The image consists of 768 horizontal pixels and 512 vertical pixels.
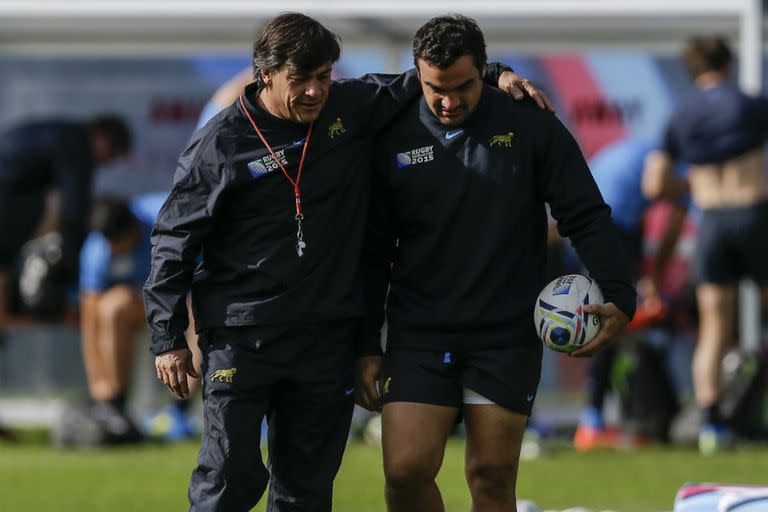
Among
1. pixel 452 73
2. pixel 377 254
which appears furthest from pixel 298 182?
pixel 452 73

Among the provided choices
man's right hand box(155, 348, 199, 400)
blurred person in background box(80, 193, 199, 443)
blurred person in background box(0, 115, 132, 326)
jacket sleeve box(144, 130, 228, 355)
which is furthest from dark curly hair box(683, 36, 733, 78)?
man's right hand box(155, 348, 199, 400)

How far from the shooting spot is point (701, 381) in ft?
30.9

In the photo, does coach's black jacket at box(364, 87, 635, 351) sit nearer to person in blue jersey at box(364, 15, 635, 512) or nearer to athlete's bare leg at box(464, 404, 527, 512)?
person in blue jersey at box(364, 15, 635, 512)

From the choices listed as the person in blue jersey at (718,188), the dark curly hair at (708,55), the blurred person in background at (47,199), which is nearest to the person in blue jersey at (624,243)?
the person in blue jersey at (718,188)

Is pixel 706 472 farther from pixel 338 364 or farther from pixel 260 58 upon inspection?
pixel 260 58

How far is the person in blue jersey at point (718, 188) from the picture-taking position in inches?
370

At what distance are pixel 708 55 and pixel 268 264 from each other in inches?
201

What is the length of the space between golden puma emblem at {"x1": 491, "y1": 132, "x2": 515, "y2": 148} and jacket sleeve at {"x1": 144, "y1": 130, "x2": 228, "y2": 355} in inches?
35.4

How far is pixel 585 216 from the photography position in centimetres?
523

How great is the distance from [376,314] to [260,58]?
0.96 meters

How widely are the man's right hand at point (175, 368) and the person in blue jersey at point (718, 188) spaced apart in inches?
195

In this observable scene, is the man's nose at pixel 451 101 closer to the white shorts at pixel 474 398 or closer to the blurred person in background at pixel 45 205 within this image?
the white shorts at pixel 474 398

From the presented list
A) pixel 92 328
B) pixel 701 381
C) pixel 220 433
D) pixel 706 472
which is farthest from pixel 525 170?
pixel 92 328

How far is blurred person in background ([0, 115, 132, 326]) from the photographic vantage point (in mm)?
10164
